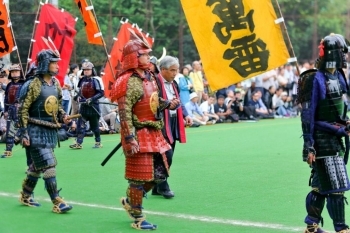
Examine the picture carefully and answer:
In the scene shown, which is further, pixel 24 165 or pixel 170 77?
pixel 24 165

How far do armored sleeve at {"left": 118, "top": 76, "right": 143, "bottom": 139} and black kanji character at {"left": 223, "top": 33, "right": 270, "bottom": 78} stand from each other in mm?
1098

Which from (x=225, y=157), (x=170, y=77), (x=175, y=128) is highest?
(x=170, y=77)

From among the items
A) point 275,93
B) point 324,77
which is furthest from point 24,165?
point 275,93

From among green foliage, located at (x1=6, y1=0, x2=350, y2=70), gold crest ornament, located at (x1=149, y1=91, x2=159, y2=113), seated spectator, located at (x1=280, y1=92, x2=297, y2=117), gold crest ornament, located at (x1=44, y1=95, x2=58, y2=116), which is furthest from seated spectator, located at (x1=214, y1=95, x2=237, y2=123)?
gold crest ornament, located at (x1=149, y1=91, x2=159, y2=113)

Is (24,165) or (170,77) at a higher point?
(170,77)

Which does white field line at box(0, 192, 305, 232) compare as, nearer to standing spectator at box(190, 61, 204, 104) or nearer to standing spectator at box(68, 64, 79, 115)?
standing spectator at box(68, 64, 79, 115)

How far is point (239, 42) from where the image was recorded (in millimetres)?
8281

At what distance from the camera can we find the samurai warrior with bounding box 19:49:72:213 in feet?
28.1

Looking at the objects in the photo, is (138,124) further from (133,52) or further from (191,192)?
(191,192)

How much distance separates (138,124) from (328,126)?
184cm

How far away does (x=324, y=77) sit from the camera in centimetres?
702

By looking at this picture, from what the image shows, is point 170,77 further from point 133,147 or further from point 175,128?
point 133,147

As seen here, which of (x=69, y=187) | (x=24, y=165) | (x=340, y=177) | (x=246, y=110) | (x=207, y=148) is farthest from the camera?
(x=246, y=110)

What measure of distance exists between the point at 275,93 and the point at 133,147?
18191mm
